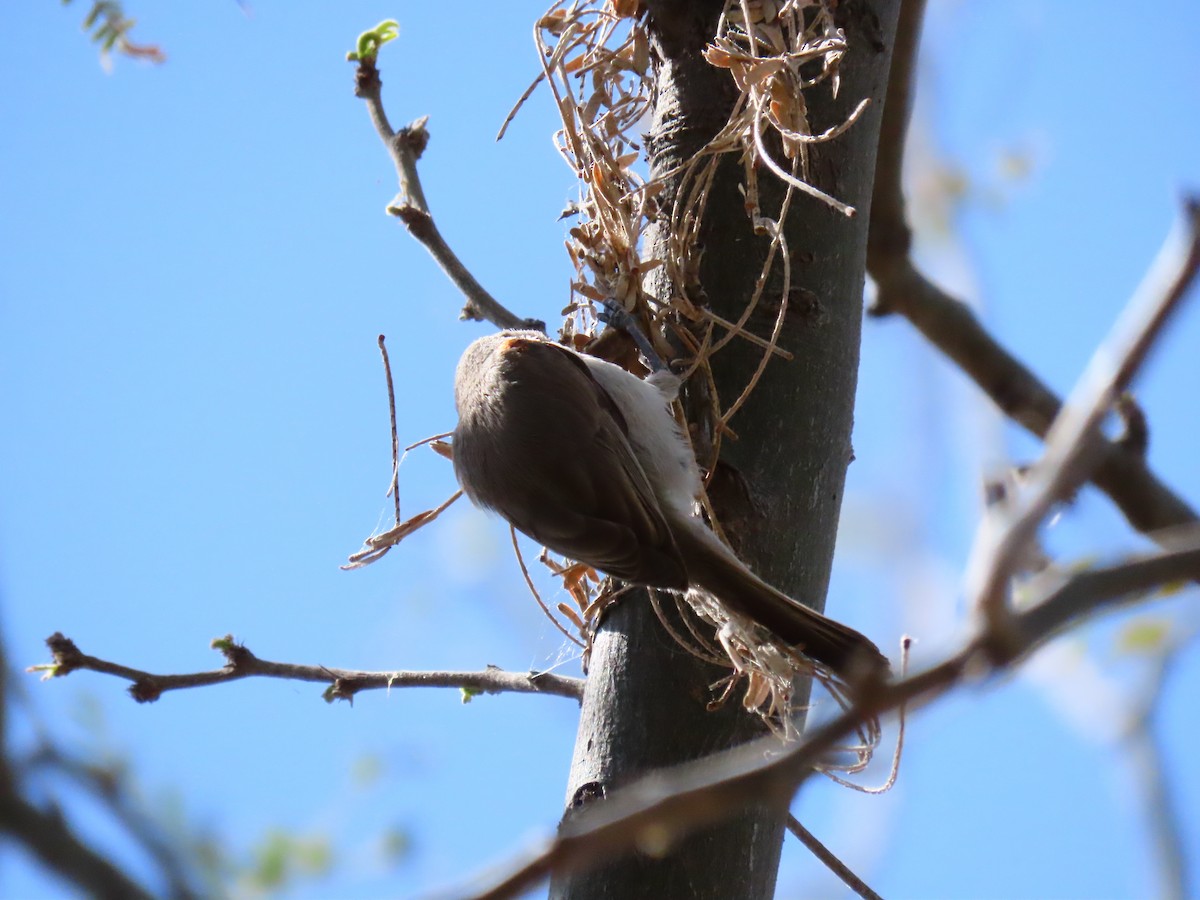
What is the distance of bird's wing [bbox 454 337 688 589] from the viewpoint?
102 inches

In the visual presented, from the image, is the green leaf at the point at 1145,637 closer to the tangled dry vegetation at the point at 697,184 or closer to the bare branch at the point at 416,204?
the tangled dry vegetation at the point at 697,184

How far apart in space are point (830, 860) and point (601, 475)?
96cm

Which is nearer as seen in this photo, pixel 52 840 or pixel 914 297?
pixel 52 840

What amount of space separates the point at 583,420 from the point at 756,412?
57 centimetres

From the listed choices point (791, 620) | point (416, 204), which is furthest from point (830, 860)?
point (416, 204)

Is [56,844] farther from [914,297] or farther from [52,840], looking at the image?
[914,297]

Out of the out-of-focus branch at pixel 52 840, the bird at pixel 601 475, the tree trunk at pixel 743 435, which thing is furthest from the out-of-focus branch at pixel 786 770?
the bird at pixel 601 475

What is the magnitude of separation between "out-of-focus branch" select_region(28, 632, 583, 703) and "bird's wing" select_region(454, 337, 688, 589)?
0.93 feet

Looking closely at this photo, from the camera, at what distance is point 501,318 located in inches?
101

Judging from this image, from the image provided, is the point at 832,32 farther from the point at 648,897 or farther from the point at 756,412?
the point at 648,897

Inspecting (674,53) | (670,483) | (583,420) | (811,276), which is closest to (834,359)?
(811,276)

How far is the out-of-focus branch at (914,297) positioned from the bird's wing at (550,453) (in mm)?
711

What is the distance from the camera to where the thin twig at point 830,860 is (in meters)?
2.14

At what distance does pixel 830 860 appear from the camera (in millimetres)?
2207
